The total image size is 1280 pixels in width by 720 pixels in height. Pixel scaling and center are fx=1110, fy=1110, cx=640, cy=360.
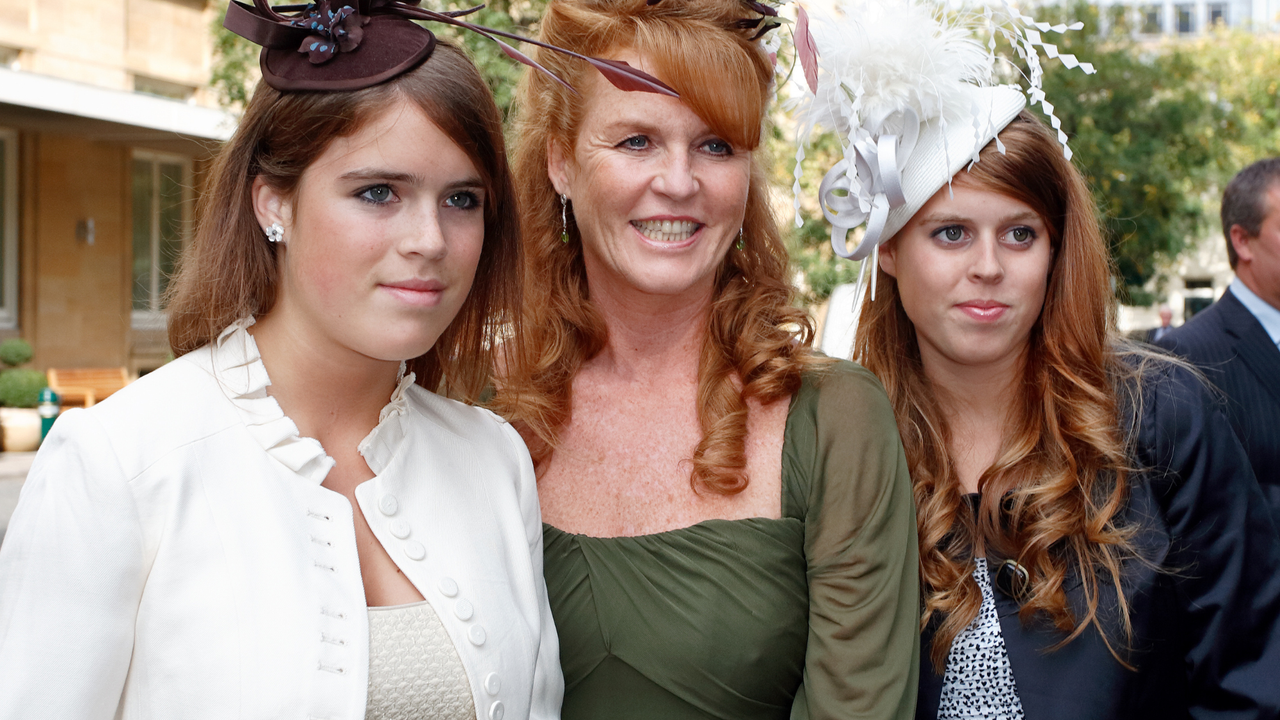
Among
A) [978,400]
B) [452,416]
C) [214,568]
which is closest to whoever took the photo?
[214,568]

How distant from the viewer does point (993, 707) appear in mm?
2416

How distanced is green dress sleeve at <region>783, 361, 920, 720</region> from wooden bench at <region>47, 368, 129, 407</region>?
11.9 metres

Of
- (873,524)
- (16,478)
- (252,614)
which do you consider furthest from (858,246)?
(16,478)

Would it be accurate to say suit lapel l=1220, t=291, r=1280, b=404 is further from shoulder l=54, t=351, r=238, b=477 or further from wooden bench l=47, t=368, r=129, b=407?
wooden bench l=47, t=368, r=129, b=407

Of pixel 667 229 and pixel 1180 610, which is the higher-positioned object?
pixel 667 229

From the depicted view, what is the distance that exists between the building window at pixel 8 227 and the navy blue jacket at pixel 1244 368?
13.5m

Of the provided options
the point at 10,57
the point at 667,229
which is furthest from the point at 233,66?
the point at 667,229

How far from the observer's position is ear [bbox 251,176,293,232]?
1802 mm

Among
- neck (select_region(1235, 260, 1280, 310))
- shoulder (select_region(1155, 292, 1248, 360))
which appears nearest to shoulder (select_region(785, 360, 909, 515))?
shoulder (select_region(1155, 292, 1248, 360))

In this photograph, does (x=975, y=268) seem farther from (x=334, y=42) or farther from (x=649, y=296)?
(x=334, y=42)

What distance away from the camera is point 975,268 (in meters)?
2.55

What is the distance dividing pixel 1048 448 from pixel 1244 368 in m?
1.96

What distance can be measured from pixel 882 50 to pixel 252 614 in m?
1.81

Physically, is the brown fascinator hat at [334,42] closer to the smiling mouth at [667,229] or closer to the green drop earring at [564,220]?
the smiling mouth at [667,229]
